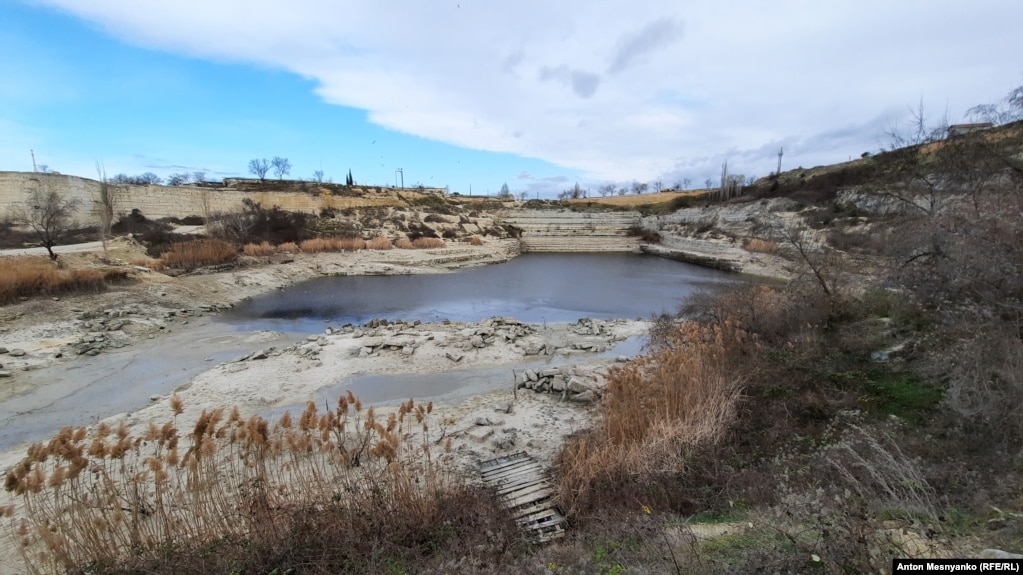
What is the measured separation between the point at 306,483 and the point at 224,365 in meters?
7.70

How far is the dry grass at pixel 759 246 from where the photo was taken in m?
28.4

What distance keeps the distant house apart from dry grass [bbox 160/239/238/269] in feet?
87.7

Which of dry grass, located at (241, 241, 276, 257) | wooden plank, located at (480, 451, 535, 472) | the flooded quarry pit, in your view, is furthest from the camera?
dry grass, located at (241, 241, 276, 257)

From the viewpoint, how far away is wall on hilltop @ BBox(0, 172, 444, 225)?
29.7 metres

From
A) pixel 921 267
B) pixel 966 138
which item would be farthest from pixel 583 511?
pixel 966 138

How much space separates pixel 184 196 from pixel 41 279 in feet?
91.0

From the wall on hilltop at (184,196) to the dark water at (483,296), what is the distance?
21.6 meters

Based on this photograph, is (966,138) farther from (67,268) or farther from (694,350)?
(67,268)

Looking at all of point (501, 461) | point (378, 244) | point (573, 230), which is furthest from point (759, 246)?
point (501, 461)

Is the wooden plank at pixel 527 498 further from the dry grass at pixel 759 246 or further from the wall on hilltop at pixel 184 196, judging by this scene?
the wall on hilltop at pixel 184 196

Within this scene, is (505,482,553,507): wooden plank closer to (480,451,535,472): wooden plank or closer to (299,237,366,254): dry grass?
(480,451,535,472): wooden plank

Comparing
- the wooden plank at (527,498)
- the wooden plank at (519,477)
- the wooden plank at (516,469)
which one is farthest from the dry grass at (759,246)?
the wooden plank at (527,498)

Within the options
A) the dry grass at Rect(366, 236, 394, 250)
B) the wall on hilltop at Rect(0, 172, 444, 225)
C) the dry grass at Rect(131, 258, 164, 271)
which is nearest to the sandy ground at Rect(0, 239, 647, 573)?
the dry grass at Rect(131, 258, 164, 271)

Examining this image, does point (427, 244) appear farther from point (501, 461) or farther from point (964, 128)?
point (964, 128)
